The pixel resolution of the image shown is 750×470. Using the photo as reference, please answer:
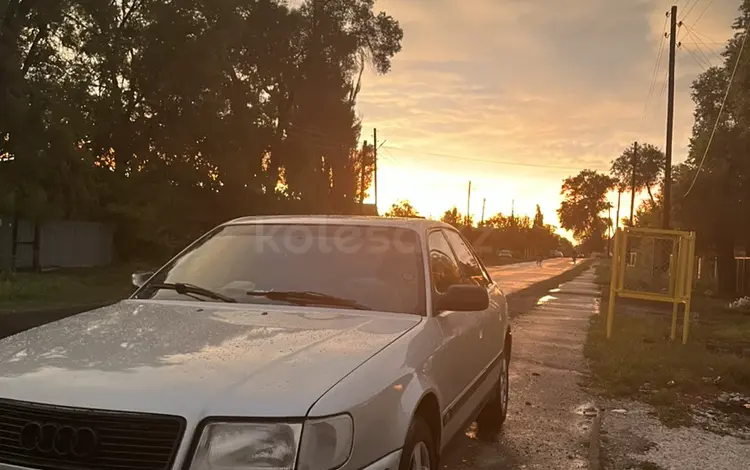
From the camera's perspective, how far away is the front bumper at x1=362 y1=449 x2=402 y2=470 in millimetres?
2986

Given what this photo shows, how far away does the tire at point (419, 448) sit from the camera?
3308 millimetres

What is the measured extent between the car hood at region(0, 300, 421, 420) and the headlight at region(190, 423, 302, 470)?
0.05 metres

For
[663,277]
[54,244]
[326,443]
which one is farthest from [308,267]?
[54,244]

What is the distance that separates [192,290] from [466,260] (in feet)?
8.15

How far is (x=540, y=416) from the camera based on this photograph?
7.08 m

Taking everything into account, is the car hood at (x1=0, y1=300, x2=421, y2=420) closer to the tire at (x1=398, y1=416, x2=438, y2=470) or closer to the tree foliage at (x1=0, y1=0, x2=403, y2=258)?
the tire at (x1=398, y1=416, x2=438, y2=470)

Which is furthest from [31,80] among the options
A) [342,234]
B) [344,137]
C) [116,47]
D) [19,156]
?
[342,234]

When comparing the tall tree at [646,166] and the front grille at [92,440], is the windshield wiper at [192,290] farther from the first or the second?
the tall tree at [646,166]

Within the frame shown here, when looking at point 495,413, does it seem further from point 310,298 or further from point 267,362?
point 267,362

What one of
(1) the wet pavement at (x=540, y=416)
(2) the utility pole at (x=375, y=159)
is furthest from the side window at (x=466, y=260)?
(2) the utility pole at (x=375, y=159)

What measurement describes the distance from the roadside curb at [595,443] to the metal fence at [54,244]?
23215 millimetres

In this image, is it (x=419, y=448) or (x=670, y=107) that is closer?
(x=419, y=448)

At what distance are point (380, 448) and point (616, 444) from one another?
3738 mm

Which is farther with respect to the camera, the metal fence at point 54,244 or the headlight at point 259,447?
the metal fence at point 54,244
